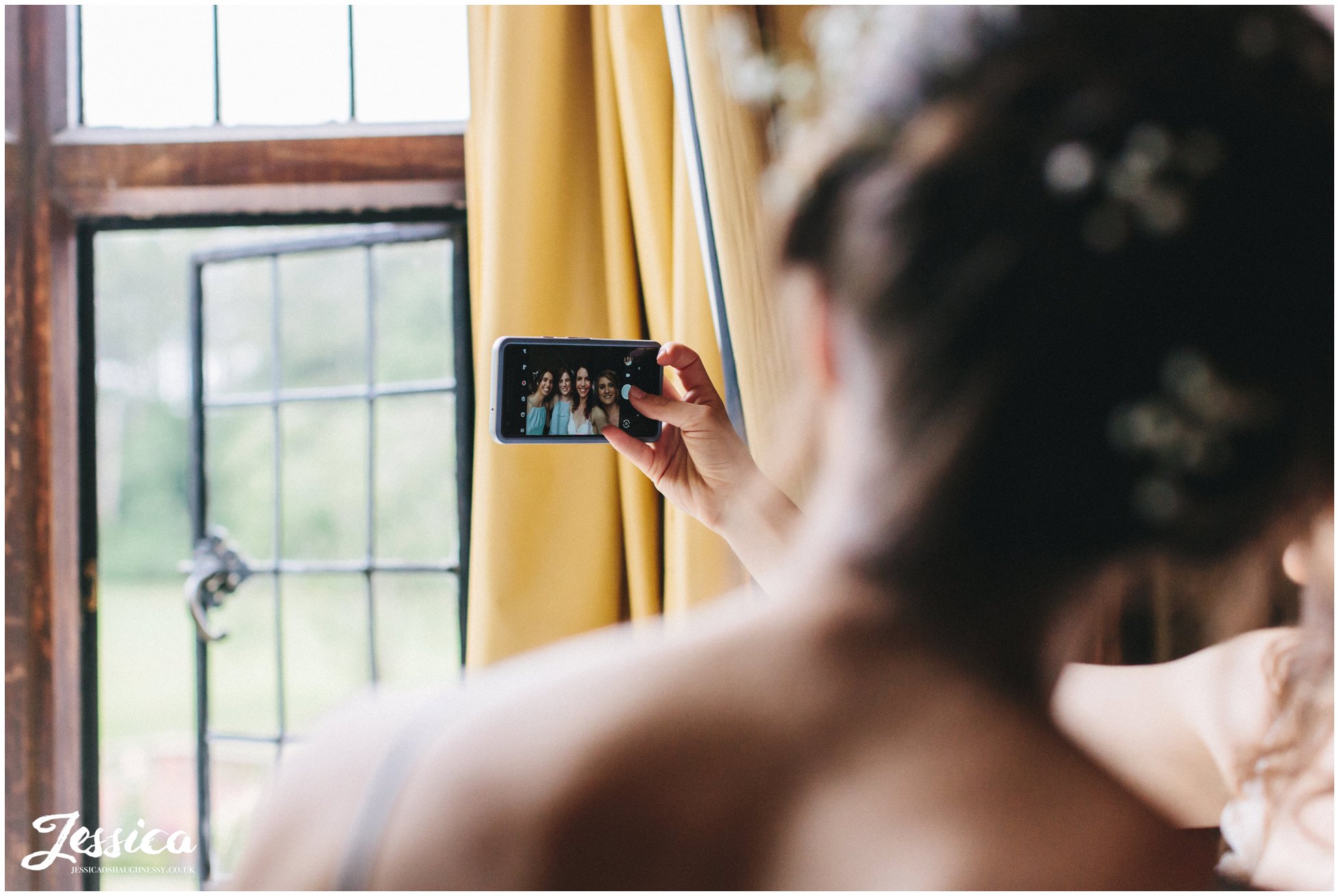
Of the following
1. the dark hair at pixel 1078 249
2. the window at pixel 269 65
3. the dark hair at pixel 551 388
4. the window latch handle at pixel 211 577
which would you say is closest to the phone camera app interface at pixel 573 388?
the dark hair at pixel 551 388

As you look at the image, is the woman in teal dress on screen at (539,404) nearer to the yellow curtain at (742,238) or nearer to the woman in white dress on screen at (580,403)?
the woman in white dress on screen at (580,403)

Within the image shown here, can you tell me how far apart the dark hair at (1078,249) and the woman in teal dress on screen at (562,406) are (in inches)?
19.8

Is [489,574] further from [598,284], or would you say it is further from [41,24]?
[41,24]

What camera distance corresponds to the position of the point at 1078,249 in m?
0.31

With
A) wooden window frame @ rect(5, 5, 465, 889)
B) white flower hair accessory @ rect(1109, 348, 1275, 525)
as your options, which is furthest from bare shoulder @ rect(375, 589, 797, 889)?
wooden window frame @ rect(5, 5, 465, 889)

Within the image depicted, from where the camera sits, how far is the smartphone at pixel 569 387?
30.9 inches

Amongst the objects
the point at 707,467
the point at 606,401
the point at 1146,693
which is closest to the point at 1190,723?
the point at 1146,693

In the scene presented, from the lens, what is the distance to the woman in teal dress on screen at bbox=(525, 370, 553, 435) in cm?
79

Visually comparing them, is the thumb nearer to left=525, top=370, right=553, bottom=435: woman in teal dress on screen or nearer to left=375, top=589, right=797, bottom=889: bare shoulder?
left=525, top=370, right=553, bottom=435: woman in teal dress on screen

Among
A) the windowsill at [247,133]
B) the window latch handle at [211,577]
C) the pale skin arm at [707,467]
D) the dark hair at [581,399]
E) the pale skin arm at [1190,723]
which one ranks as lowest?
the pale skin arm at [1190,723]

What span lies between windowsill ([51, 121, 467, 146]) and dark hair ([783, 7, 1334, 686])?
39.6 inches

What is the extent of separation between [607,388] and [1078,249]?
553 millimetres

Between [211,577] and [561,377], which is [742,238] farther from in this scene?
[211,577]

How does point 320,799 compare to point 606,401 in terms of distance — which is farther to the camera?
point 606,401
